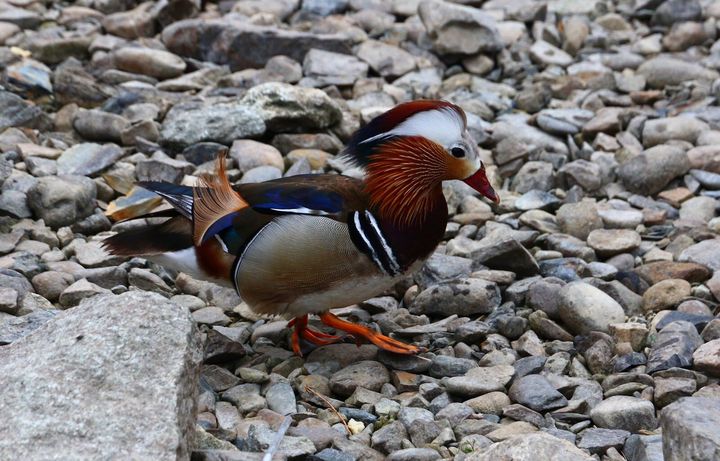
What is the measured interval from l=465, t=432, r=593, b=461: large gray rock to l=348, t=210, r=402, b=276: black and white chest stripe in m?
1.12

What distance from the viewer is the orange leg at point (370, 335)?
13.5 ft

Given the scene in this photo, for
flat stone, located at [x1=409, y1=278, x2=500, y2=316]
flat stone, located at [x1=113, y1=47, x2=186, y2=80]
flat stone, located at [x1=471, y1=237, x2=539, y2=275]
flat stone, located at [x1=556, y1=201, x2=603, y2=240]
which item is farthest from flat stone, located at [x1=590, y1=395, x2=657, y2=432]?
flat stone, located at [x1=113, y1=47, x2=186, y2=80]

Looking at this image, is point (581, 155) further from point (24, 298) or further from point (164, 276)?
point (24, 298)

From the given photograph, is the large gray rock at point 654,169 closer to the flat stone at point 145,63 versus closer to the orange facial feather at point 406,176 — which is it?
the orange facial feather at point 406,176

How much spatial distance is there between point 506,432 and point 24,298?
6.32ft

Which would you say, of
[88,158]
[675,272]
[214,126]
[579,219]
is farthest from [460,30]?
[675,272]

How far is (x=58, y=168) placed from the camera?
5500 mm

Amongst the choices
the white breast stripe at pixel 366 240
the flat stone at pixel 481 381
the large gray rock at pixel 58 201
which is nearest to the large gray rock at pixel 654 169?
the flat stone at pixel 481 381

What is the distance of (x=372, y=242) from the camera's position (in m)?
3.97

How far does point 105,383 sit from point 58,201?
2315mm

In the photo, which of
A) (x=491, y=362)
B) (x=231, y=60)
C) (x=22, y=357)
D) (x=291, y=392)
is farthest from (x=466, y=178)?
(x=231, y=60)

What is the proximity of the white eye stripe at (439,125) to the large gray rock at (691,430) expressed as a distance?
143 centimetres

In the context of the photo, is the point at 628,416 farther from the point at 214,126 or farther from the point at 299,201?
the point at 214,126

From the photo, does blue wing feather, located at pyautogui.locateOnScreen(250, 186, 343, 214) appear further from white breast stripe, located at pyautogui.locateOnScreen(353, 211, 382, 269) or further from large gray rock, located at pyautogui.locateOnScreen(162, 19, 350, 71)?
large gray rock, located at pyautogui.locateOnScreen(162, 19, 350, 71)
